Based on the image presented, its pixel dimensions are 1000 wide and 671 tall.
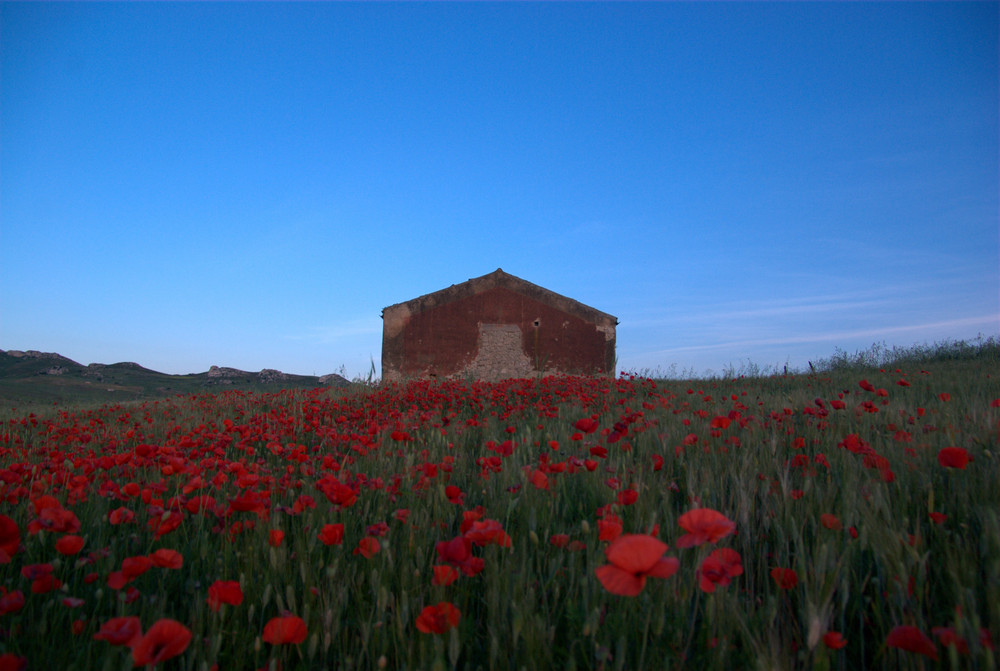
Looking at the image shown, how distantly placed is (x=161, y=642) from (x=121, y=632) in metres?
0.08

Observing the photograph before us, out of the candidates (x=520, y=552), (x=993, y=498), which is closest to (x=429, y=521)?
(x=520, y=552)

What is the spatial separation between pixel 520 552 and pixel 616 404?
4.19 m

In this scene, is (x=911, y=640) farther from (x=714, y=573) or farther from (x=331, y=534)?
(x=331, y=534)

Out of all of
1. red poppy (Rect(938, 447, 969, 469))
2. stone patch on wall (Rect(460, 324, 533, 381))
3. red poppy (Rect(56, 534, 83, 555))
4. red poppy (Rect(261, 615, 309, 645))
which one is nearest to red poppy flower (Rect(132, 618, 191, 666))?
red poppy (Rect(261, 615, 309, 645))

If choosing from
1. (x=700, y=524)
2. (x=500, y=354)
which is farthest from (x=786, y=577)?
(x=500, y=354)

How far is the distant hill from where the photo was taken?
2284 cm

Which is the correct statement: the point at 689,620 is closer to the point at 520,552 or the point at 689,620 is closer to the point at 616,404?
the point at 520,552

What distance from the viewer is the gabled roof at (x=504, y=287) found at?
19.9 meters

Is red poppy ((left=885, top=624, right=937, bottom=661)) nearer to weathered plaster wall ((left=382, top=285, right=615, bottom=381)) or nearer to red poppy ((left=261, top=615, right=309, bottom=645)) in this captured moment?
red poppy ((left=261, top=615, right=309, bottom=645))

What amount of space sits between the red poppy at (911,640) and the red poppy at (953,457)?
0.87 meters

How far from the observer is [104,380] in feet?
98.8

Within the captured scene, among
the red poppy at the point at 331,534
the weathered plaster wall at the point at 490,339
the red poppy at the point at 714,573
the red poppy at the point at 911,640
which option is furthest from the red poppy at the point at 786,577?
the weathered plaster wall at the point at 490,339

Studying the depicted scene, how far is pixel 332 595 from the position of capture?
1657 mm

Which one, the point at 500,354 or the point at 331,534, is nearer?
the point at 331,534
